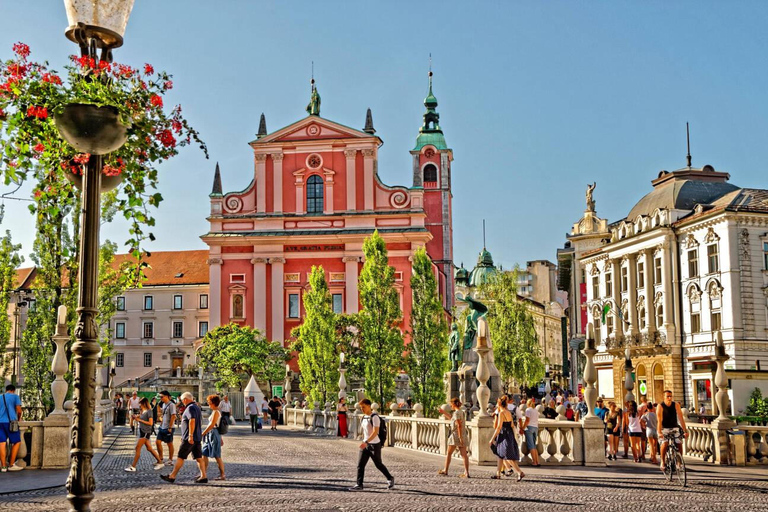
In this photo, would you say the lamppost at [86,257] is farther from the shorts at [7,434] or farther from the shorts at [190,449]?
the shorts at [7,434]

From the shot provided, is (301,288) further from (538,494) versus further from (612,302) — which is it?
(538,494)

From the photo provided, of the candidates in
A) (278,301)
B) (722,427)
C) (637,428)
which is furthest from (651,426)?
(278,301)

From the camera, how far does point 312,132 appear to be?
62.5 meters

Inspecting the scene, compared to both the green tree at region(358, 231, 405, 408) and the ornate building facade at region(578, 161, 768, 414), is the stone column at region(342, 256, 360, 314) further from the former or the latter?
the green tree at region(358, 231, 405, 408)

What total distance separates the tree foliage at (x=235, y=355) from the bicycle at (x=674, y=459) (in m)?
41.0

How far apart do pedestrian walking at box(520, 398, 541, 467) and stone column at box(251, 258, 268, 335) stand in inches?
1708

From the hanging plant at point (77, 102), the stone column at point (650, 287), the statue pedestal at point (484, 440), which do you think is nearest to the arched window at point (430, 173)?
the stone column at point (650, 287)

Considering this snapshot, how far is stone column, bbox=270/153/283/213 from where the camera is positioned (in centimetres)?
6228

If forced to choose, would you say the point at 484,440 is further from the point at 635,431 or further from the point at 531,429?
the point at 635,431

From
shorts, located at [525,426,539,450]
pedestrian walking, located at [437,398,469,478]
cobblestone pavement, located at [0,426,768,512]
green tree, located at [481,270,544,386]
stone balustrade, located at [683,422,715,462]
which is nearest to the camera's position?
cobblestone pavement, located at [0,426,768,512]

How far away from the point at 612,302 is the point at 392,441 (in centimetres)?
3288

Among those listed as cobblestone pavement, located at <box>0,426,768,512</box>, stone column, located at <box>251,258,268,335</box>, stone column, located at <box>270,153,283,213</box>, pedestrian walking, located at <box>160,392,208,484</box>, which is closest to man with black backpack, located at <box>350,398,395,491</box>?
cobblestone pavement, located at <box>0,426,768,512</box>

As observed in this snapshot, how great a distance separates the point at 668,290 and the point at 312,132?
25.3m

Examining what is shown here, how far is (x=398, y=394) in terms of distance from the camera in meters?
51.9
